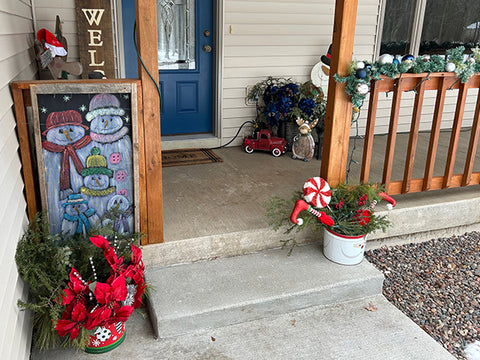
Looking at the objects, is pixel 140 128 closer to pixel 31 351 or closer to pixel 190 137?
pixel 31 351

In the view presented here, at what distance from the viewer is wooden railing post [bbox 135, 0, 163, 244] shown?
216 centimetres

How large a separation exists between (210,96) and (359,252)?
254 cm

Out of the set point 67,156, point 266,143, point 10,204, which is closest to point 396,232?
point 266,143

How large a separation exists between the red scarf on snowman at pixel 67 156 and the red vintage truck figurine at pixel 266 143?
2.32m

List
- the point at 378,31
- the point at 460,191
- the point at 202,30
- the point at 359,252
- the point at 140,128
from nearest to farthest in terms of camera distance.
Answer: the point at 140,128
the point at 359,252
the point at 460,191
the point at 202,30
the point at 378,31

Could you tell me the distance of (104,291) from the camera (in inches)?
76.8

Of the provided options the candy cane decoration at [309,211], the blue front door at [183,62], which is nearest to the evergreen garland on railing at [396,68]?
the candy cane decoration at [309,211]

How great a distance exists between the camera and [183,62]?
14.3 ft

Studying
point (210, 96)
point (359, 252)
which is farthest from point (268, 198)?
point (210, 96)

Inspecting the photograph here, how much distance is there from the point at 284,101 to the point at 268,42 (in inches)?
27.5

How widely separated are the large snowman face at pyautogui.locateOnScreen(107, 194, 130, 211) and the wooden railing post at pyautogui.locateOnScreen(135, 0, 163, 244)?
12cm

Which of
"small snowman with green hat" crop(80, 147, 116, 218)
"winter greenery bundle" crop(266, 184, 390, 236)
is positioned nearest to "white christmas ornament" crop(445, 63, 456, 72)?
"winter greenery bundle" crop(266, 184, 390, 236)

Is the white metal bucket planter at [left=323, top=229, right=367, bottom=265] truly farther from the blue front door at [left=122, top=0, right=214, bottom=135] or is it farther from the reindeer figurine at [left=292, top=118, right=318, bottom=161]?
the blue front door at [left=122, top=0, right=214, bottom=135]

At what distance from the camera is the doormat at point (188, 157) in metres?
4.05
